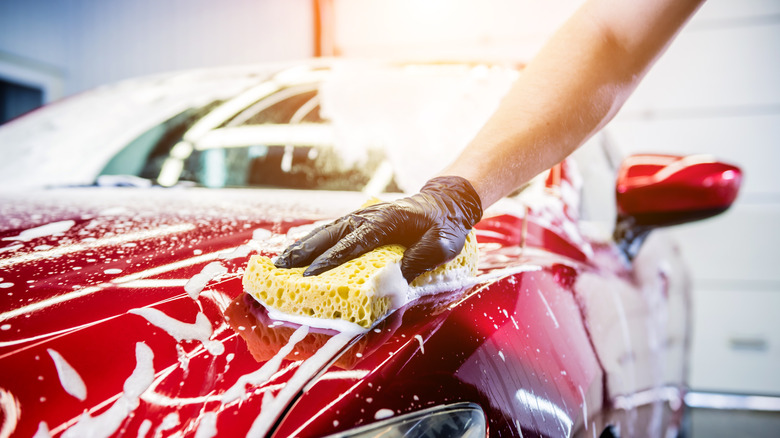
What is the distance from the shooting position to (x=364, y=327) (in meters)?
0.53

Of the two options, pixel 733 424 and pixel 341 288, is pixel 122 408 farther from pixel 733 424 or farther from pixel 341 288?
pixel 733 424

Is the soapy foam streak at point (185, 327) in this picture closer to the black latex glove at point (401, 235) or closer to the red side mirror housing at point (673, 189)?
the black latex glove at point (401, 235)

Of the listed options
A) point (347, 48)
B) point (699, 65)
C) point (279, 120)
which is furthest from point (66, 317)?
point (347, 48)

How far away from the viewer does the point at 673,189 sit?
1.19 meters

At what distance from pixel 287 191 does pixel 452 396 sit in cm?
76

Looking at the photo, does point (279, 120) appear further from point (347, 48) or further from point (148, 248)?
point (347, 48)

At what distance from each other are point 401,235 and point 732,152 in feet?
13.8

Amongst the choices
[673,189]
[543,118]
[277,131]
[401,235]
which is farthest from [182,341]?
[673,189]

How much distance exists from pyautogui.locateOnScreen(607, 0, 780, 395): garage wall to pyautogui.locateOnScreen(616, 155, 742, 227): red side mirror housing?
3.04 m

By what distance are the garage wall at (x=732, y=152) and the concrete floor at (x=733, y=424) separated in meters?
0.35

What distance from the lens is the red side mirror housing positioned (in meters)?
1.19

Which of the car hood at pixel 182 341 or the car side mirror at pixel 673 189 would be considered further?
the car side mirror at pixel 673 189

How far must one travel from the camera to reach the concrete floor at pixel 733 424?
9.98ft

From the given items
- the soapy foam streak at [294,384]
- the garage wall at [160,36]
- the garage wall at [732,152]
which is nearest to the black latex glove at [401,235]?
the soapy foam streak at [294,384]
